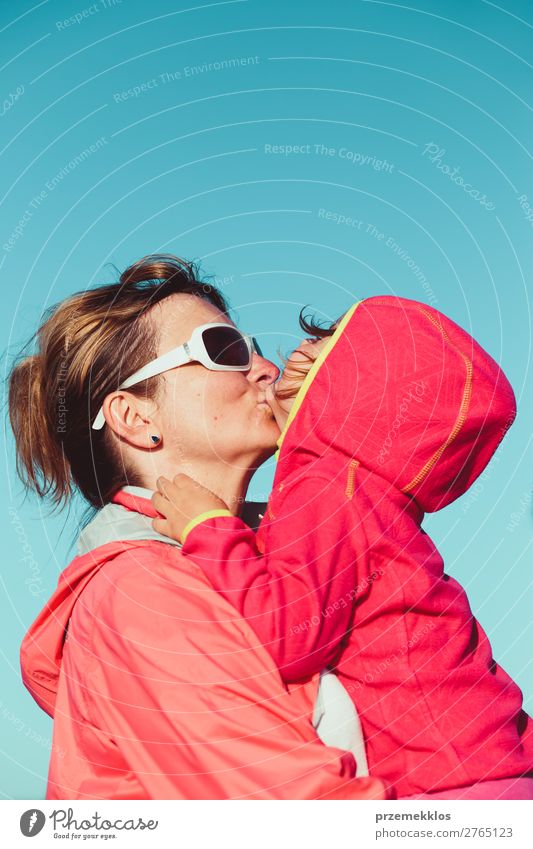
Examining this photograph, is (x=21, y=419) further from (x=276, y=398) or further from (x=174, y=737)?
(x=174, y=737)

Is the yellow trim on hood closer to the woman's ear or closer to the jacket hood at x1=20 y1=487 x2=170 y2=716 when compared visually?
the woman's ear

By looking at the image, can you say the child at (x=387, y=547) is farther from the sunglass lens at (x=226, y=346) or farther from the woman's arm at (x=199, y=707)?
the sunglass lens at (x=226, y=346)

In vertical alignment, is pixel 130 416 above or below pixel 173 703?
above

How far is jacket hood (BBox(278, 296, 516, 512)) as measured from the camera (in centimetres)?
382

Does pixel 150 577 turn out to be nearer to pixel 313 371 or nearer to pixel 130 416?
pixel 130 416

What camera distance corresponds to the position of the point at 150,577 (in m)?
3.37

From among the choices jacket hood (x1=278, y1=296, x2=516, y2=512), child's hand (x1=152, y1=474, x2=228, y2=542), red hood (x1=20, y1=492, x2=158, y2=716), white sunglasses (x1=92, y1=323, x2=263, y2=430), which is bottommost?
red hood (x1=20, y1=492, x2=158, y2=716)

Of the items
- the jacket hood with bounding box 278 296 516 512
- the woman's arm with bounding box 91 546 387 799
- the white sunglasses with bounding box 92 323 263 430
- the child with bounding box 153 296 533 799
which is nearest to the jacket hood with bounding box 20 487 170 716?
the child with bounding box 153 296 533 799

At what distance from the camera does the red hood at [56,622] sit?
142 inches

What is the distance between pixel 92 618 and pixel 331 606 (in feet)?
3.03

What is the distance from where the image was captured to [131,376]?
13.9 feet

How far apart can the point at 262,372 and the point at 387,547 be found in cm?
123

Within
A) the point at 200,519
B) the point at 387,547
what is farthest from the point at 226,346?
the point at 387,547

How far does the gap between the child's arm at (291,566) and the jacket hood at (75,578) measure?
0.20m
